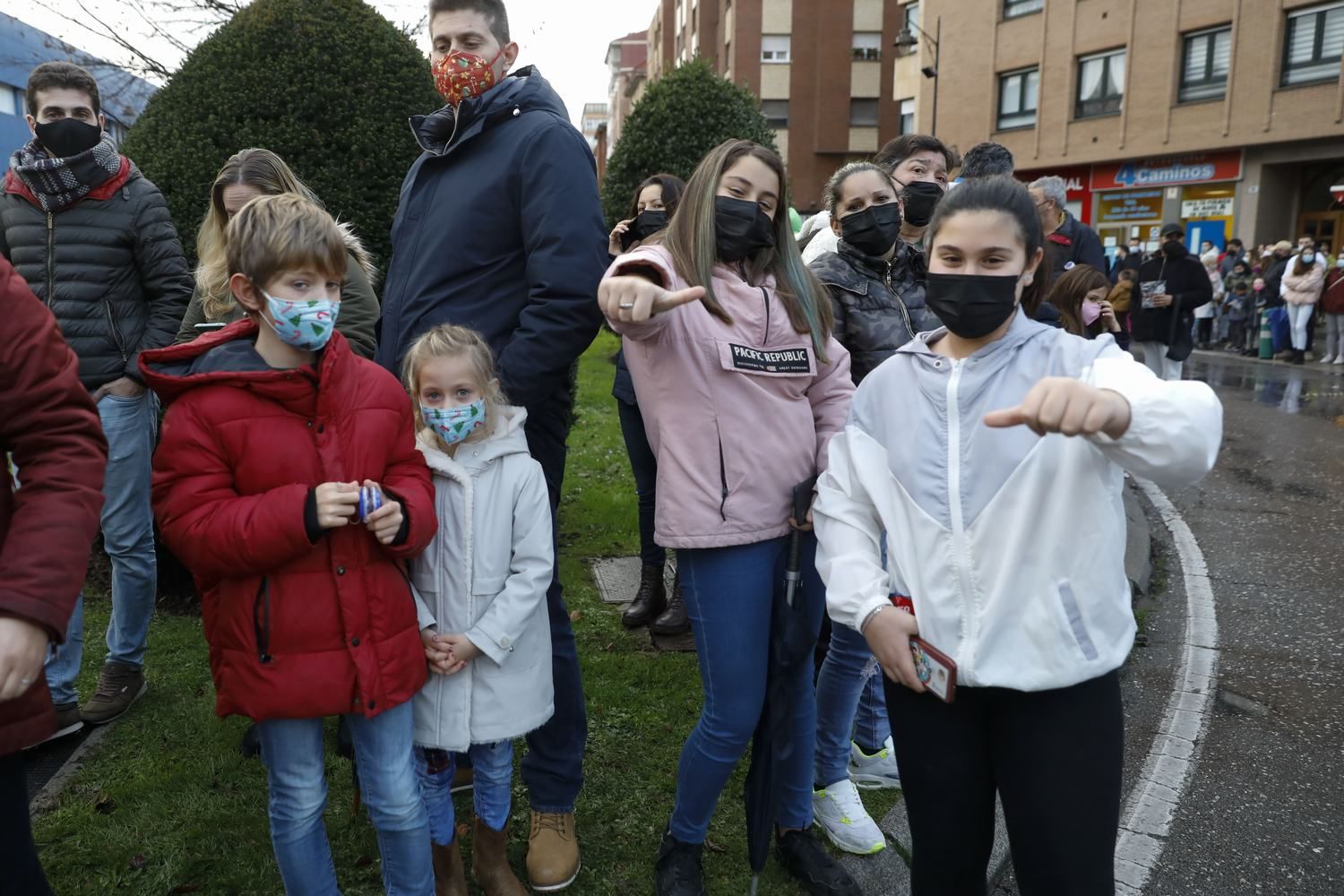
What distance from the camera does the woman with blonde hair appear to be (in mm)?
3414

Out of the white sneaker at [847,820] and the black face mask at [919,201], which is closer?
the white sneaker at [847,820]

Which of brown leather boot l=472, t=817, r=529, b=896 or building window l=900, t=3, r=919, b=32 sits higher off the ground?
building window l=900, t=3, r=919, b=32

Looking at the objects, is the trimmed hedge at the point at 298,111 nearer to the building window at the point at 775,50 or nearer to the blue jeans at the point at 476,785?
the blue jeans at the point at 476,785

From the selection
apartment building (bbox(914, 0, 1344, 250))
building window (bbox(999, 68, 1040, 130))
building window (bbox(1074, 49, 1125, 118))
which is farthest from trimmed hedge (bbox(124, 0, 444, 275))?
building window (bbox(999, 68, 1040, 130))

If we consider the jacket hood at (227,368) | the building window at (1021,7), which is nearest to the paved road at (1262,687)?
the jacket hood at (227,368)

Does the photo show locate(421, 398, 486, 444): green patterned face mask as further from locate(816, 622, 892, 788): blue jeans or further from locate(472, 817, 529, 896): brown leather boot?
locate(816, 622, 892, 788): blue jeans

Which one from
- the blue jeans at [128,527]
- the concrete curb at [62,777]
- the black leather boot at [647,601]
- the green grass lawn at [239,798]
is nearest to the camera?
the green grass lawn at [239,798]

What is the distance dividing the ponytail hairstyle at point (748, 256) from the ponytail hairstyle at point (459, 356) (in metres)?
0.61

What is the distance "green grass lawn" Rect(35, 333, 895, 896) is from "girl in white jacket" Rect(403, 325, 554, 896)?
0.62 metres

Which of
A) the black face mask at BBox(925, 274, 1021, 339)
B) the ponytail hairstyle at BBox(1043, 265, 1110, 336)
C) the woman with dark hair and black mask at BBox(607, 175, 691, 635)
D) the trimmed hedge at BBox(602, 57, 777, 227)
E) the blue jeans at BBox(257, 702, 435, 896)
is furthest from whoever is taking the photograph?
the trimmed hedge at BBox(602, 57, 777, 227)

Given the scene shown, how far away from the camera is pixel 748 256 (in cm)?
294

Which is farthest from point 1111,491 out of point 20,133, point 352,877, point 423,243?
point 20,133

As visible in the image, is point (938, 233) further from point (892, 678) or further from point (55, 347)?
point (55, 347)

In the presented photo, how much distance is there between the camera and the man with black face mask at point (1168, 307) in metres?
10.7
